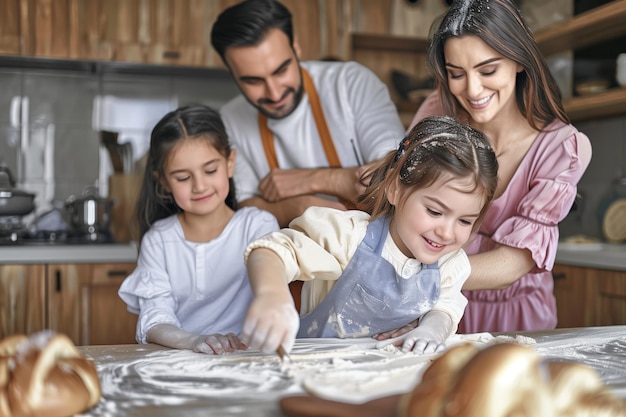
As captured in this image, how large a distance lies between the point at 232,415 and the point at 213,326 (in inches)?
31.2

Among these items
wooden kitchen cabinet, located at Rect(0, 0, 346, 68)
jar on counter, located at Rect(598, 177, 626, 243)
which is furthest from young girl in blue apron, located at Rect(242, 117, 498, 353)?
wooden kitchen cabinet, located at Rect(0, 0, 346, 68)

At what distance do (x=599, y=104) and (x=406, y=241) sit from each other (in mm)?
1665

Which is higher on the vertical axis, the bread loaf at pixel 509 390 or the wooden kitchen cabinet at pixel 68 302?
the bread loaf at pixel 509 390

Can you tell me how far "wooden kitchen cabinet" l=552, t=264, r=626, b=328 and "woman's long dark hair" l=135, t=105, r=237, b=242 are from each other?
4.23ft

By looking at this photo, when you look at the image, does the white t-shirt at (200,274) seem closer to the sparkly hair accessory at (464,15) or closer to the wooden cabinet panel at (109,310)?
the sparkly hair accessory at (464,15)

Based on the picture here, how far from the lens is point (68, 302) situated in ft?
7.86

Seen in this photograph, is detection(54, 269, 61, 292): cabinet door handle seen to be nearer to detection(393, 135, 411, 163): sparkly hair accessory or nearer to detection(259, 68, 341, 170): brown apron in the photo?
detection(259, 68, 341, 170): brown apron

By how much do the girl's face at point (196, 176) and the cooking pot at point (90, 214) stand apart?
1.21 meters

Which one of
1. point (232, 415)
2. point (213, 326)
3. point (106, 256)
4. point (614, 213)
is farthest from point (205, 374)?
point (614, 213)

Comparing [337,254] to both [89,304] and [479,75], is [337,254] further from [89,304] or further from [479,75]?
[89,304]

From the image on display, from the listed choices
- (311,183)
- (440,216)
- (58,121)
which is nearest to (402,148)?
(440,216)

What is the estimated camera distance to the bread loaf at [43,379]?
592 millimetres

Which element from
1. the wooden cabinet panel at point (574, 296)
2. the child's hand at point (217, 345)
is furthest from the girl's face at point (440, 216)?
the wooden cabinet panel at point (574, 296)

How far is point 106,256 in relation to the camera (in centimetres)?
240
